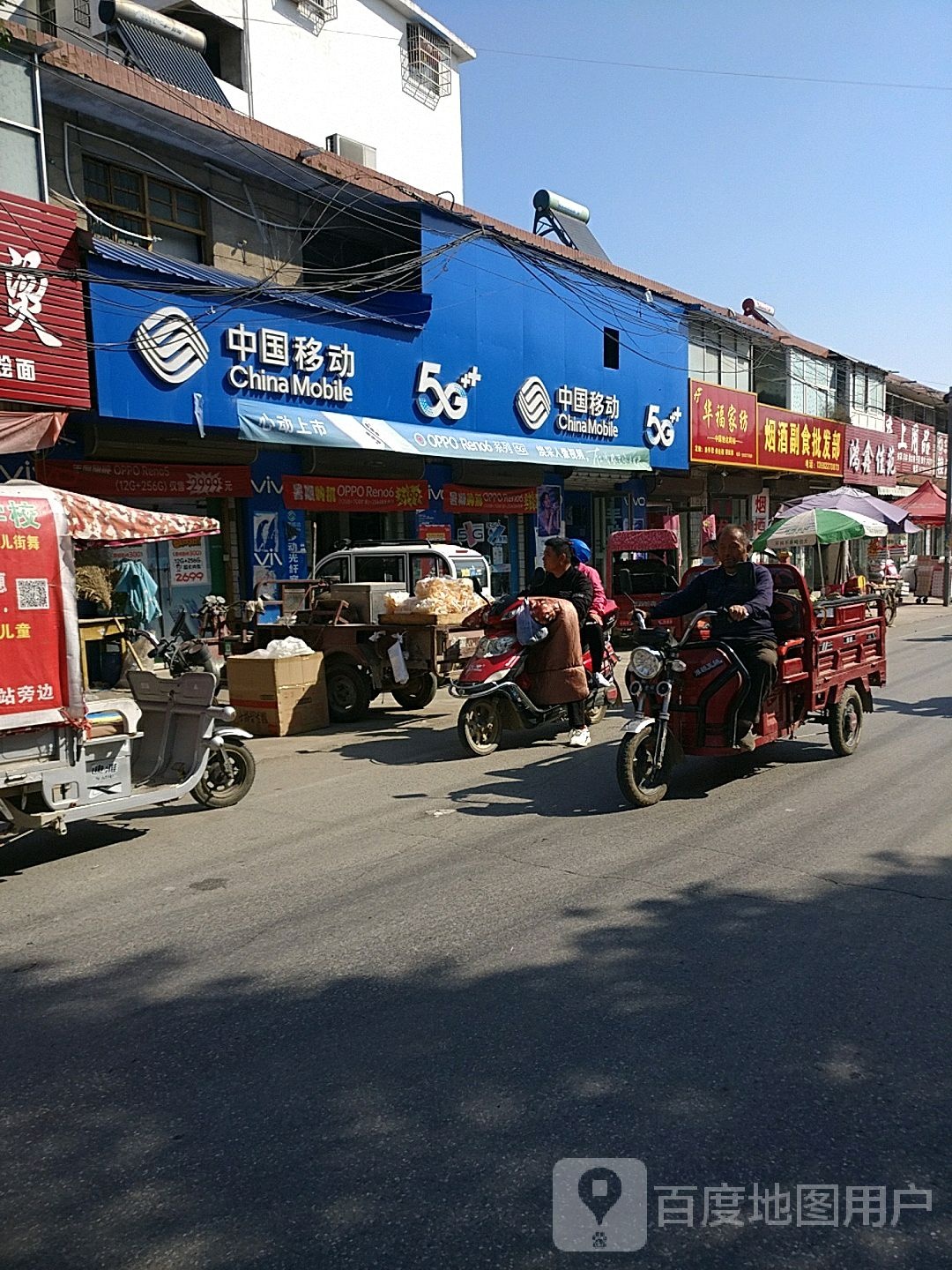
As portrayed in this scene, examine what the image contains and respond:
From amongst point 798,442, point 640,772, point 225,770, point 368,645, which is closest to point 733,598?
point 640,772

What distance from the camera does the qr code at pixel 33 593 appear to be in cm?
561

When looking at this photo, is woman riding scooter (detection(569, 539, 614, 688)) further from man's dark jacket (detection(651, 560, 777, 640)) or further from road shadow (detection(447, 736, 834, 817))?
man's dark jacket (detection(651, 560, 777, 640))

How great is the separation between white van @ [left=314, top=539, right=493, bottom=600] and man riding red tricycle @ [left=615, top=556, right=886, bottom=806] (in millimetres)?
4682

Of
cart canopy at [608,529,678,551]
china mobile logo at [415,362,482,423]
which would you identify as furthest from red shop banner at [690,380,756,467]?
china mobile logo at [415,362,482,423]

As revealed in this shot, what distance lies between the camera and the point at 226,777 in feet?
24.2

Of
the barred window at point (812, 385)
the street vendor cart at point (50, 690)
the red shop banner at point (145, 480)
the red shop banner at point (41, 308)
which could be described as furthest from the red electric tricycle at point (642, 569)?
the barred window at point (812, 385)

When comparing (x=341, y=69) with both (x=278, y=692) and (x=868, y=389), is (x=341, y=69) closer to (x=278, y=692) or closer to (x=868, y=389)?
(x=868, y=389)

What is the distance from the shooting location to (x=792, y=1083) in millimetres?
3271

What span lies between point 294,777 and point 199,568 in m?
7.88

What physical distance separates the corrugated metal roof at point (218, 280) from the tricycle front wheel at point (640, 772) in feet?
30.6

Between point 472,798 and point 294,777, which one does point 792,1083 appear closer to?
point 472,798

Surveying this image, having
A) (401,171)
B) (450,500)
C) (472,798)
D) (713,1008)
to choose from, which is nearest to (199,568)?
(450,500)

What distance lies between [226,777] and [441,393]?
11721mm

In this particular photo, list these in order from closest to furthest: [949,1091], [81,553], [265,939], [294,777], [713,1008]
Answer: [949,1091] < [713,1008] < [265,939] < [294,777] < [81,553]
